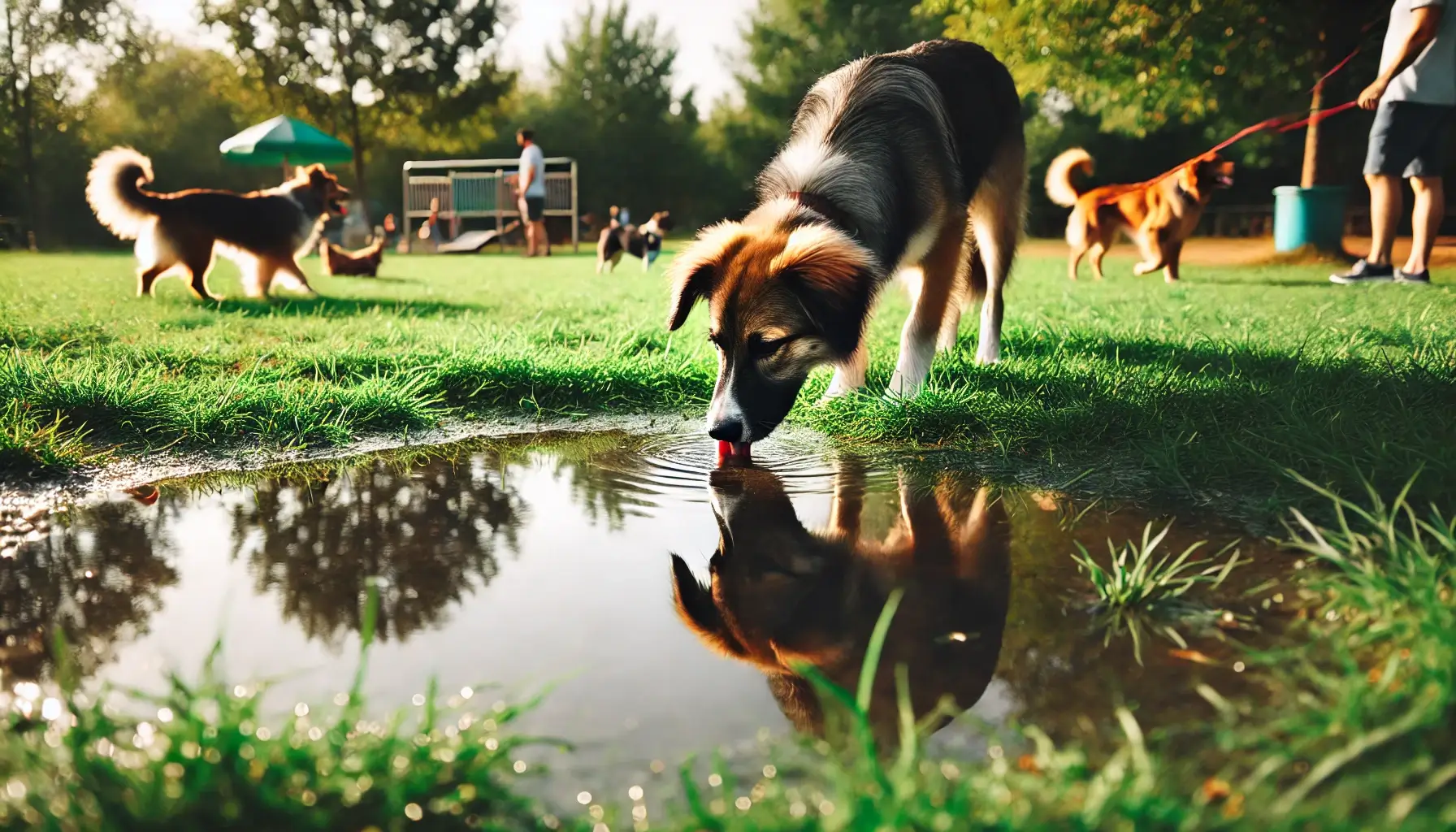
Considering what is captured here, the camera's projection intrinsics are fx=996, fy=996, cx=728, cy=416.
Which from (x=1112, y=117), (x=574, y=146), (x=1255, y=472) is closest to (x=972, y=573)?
(x=1255, y=472)

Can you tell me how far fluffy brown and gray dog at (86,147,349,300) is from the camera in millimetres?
8344

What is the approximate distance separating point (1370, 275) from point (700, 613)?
30.2 ft

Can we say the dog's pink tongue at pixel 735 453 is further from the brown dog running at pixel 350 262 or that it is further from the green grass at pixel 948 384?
the brown dog running at pixel 350 262

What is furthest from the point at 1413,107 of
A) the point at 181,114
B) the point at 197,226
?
the point at 181,114

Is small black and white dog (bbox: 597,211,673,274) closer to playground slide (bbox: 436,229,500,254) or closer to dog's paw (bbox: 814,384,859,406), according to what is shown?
playground slide (bbox: 436,229,500,254)

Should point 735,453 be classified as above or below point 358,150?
below

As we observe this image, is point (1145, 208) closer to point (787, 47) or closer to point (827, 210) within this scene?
point (827, 210)

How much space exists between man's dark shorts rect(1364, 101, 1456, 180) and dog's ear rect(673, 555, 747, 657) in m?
7.73

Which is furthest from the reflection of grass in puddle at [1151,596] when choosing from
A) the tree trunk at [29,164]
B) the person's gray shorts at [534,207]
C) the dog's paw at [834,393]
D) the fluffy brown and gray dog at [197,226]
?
the tree trunk at [29,164]

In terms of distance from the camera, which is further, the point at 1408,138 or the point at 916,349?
the point at 1408,138

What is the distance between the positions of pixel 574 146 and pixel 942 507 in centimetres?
3012

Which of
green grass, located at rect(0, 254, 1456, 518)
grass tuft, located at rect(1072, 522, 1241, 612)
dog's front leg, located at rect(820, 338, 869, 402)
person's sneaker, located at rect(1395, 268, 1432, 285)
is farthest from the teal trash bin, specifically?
grass tuft, located at rect(1072, 522, 1241, 612)

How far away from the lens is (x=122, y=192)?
834 cm

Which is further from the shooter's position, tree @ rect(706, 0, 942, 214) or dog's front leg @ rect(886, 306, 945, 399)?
tree @ rect(706, 0, 942, 214)
